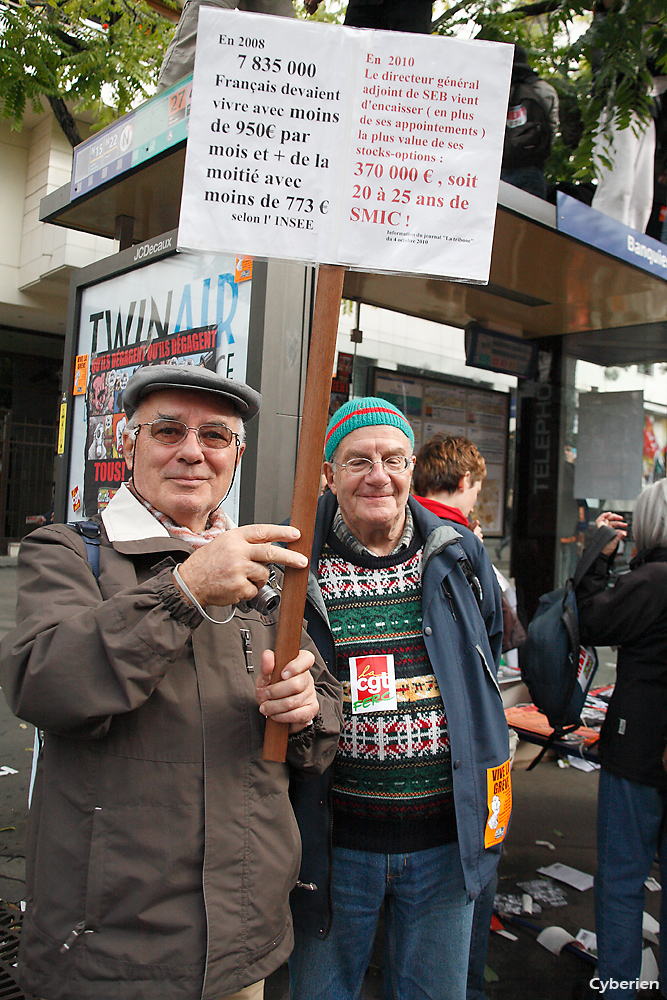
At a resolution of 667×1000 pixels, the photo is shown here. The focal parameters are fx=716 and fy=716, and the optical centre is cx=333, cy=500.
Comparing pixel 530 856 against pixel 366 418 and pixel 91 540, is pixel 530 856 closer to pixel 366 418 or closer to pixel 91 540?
pixel 366 418

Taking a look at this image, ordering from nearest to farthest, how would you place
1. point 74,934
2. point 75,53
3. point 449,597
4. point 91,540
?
point 74,934 < point 91,540 < point 449,597 < point 75,53

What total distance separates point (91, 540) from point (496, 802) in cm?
140

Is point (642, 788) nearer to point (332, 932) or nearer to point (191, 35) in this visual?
point (332, 932)

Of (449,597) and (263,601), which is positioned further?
(449,597)

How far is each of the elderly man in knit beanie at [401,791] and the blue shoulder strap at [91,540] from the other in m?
0.65

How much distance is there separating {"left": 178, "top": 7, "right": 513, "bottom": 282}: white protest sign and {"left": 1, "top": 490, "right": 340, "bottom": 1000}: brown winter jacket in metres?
0.71

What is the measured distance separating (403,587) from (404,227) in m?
1.07

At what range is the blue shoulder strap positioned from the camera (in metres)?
1.53

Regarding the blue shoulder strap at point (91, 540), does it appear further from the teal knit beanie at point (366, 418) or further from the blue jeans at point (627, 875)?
the blue jeans at point (627, 875)

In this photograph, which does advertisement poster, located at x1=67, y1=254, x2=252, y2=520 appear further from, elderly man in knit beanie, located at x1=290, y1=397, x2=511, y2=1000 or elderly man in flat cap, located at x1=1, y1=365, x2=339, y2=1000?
elderly man in flat cap, located at x1=1, y1=365, x2=339, y2=1000

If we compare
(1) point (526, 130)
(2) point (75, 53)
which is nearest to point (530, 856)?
(1) point (526, 130)

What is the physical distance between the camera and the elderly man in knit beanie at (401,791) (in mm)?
2018

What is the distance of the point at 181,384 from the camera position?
5.34 feet

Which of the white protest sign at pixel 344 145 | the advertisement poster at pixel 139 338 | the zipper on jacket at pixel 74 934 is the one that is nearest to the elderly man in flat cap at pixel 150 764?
the zipper on jacket at pixel 74 934
